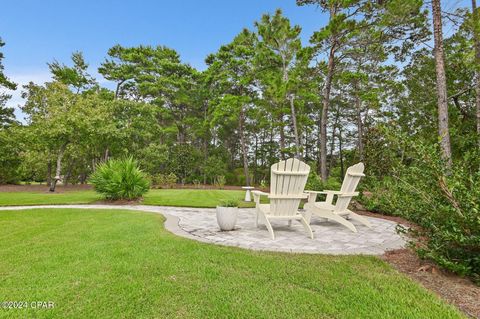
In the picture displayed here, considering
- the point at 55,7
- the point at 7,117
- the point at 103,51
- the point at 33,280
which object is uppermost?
the point at 103,51

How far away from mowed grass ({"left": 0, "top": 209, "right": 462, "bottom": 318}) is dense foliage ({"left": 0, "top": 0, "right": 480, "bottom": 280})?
82 centimetres

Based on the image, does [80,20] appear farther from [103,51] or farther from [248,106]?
[248,106]

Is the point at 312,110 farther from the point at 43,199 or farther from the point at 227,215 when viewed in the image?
the point at 43,199

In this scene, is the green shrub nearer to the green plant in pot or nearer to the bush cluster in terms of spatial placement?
the green plant in pot

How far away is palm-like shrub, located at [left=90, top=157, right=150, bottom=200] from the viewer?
7602 mm

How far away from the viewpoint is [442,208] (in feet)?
7.35

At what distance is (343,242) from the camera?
361cm

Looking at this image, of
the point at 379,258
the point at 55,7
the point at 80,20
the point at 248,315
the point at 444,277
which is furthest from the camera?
the point at 80,20

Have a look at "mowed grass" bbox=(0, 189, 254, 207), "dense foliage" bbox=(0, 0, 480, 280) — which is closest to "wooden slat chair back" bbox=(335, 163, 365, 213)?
"dense foliage" bbox=(0, 0, 480, 280)

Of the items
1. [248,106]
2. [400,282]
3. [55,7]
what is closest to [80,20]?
[55,7]

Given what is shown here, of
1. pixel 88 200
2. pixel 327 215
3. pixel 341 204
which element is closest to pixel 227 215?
pixel 327 215

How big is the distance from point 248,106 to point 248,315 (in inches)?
668

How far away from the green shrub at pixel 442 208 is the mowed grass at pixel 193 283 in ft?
1.61

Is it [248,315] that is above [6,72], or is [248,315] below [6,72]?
below
